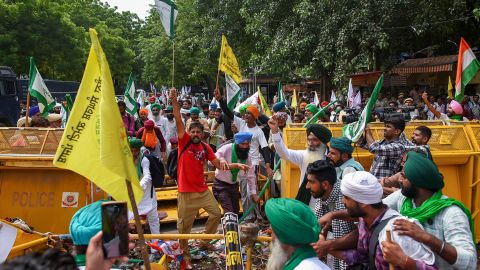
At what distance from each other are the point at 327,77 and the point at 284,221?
18.7 meters

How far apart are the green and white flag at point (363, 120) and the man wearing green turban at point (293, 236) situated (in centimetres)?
343

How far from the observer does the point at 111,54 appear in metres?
42.2

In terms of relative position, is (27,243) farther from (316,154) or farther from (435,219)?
(435,219)

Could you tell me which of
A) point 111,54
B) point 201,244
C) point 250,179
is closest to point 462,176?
point 250,179

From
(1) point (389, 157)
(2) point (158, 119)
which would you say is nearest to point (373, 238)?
(1) point (389, 157)

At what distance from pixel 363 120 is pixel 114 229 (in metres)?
4.50

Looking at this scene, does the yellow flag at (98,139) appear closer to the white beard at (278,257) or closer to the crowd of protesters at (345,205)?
the crowd of protesters at (345,205)

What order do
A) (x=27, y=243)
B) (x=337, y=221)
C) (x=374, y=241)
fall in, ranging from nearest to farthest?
(x=374, y=241) → (x=337, y=221) → (x=27, y=243)

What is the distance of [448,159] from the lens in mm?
6840

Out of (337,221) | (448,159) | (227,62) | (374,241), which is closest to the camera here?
(374,241)

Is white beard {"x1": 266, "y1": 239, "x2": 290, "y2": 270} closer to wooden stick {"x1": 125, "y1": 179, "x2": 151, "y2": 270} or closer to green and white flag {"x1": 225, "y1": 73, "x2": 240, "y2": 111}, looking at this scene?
wooden stick {"x1": 125, "y1": 179, "x2": 151, "y2": 270}

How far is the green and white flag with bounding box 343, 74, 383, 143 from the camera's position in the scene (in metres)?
5.82

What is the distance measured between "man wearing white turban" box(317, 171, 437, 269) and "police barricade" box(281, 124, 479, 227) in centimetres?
357

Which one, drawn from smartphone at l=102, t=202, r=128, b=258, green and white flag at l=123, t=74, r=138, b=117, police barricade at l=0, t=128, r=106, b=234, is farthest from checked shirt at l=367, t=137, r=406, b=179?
green and white flag at l=123, t=74, r=138, b=117
